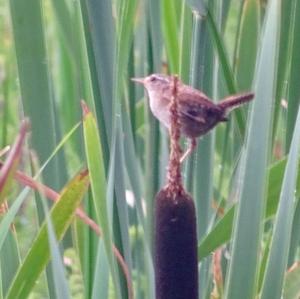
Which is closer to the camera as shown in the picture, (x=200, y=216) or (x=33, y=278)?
(x=33, y=278)

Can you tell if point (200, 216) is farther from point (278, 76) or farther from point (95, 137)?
point (95, 137)

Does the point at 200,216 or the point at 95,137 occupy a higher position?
the point at 95,137

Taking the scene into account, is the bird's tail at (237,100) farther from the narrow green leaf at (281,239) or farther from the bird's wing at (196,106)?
the narrow green leaf at (281,239)

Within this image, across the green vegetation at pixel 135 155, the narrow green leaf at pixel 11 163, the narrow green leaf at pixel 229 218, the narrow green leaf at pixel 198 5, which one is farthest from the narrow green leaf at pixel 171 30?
the narrow green leaf at pixel 11 163

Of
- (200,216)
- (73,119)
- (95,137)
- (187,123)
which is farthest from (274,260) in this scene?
(73,119)

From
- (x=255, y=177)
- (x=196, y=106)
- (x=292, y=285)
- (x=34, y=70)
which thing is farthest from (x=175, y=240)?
(x=196, y=106)

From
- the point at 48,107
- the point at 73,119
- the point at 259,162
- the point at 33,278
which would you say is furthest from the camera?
the point at 73,119

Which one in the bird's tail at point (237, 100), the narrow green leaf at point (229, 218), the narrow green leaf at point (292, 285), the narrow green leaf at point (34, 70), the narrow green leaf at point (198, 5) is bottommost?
the narrow green leaf at point (292, 285)
